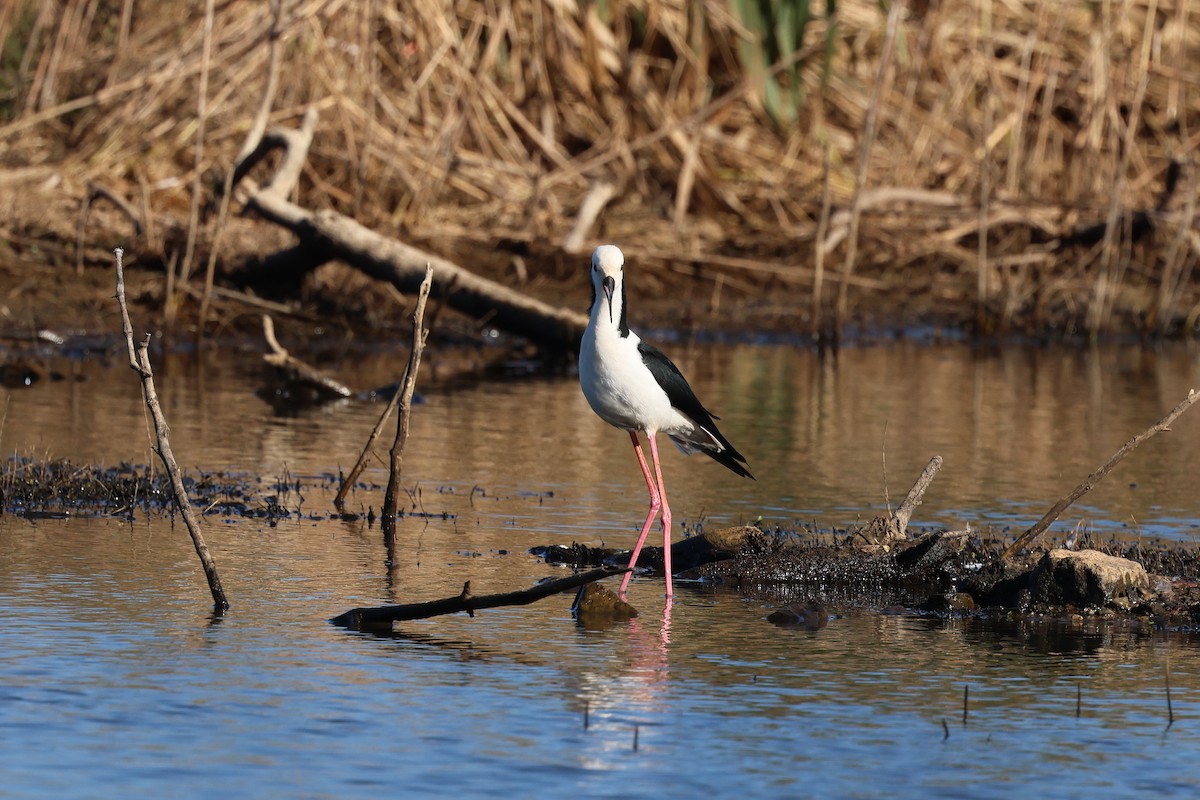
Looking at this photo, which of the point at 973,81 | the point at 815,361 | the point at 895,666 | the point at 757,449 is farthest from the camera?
the point at 973,81

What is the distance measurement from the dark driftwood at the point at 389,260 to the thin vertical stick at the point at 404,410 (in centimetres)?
600

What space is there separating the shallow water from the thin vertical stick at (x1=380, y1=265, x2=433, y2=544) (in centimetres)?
10

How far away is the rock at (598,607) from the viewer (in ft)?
23.2

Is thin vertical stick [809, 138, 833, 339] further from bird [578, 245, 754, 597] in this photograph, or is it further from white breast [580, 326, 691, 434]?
white breast [580, 326, 691, 434]

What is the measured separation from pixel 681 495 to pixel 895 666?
3.78 meters

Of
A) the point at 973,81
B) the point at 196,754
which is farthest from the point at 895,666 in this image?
the point at 973,81

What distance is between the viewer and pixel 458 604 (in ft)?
20.5

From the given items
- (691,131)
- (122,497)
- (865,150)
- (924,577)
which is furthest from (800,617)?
(691,131)

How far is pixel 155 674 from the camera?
235 inches

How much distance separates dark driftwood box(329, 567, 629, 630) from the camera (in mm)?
6129

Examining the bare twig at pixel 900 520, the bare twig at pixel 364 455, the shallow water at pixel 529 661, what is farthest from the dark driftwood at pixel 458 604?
the bare twig at pixel 900 520

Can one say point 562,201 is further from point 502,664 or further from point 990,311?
point 502,664

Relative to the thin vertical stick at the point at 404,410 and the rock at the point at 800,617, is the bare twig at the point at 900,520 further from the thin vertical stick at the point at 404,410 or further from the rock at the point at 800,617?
the thin vertical stick at the point at 404,410

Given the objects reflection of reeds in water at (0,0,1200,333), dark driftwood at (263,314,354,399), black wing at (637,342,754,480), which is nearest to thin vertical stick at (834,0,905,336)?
reflection of reeds in water at (0,0,1200,333)
